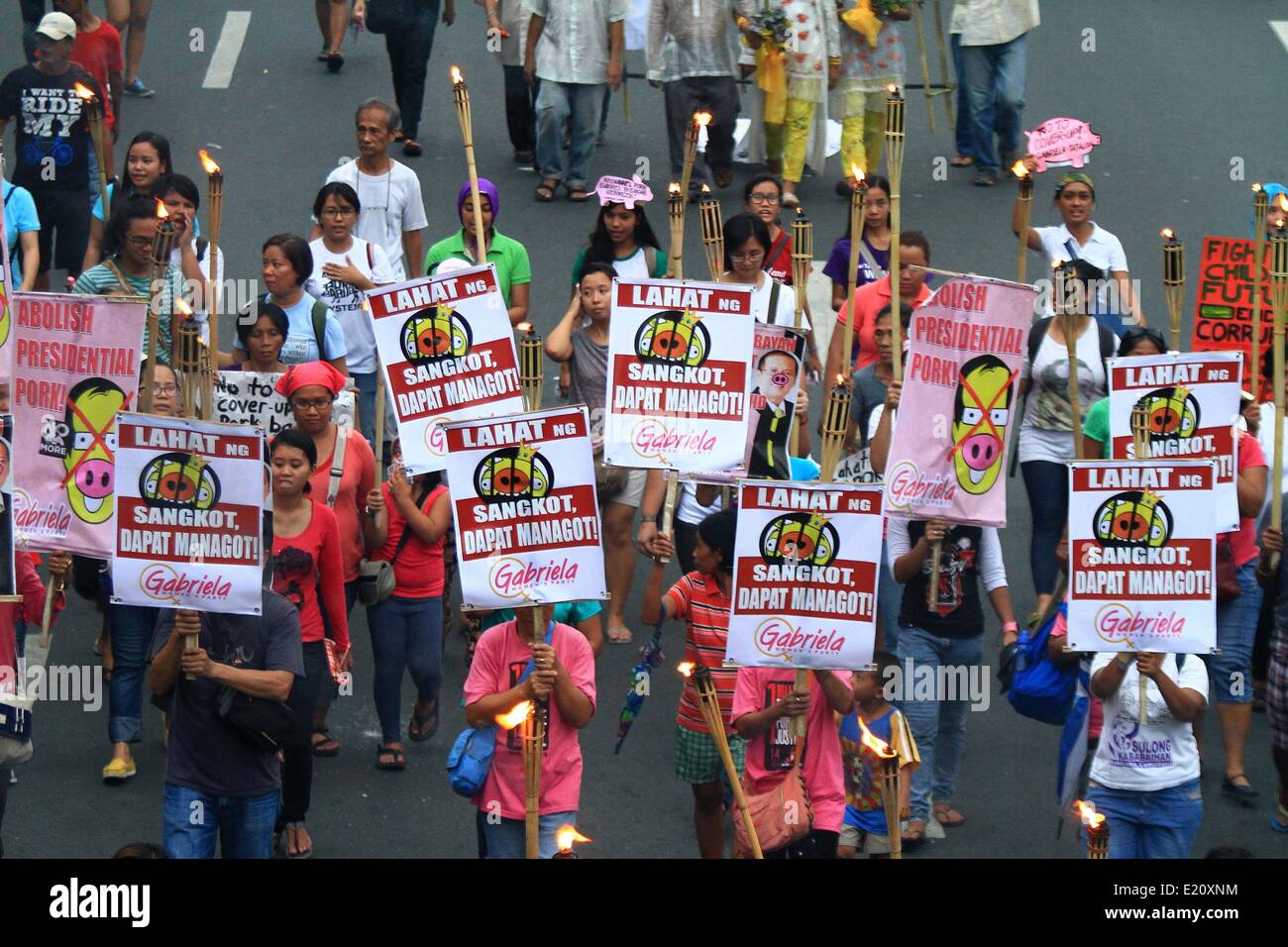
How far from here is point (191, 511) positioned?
25.6 feet

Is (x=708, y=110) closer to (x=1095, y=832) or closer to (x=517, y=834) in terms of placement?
(x=517, y=834)

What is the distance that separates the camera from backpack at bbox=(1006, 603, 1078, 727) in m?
8.79

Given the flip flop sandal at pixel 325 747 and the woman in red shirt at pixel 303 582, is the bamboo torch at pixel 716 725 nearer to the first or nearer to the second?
the woman in red shirt at pixel 303 582

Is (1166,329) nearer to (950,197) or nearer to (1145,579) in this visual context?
(950,197)

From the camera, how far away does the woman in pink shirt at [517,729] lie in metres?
7.84

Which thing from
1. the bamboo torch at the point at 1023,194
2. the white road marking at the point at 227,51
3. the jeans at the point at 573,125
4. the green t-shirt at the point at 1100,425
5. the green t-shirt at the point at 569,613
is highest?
the white road marking at the point at 227,51

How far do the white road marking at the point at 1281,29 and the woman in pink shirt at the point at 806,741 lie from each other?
13.4 m

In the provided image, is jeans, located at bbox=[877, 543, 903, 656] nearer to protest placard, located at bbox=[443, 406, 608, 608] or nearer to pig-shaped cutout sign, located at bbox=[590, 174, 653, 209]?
pig-shaped cutout sign, located at bbox=[590, 174, 653, 209]

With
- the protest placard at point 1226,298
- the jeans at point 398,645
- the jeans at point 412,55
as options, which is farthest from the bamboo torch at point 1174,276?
the jeans at point 412,55

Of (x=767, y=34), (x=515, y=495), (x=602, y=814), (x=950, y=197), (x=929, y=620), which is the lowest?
(x=602, y=814)

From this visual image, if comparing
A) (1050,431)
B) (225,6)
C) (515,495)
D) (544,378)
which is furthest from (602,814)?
(225,6)
